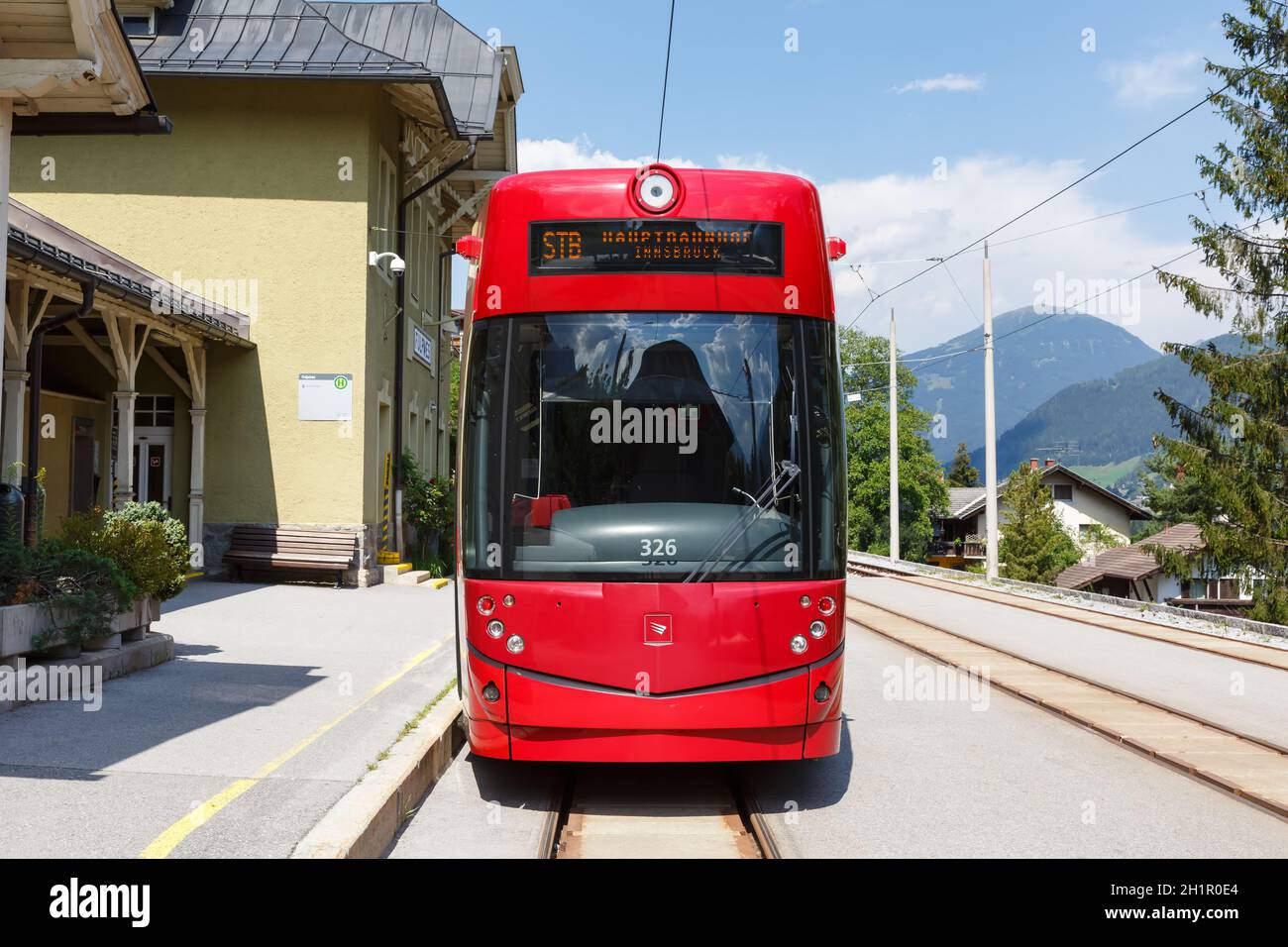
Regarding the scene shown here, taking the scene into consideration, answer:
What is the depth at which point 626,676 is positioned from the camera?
5.75 metres

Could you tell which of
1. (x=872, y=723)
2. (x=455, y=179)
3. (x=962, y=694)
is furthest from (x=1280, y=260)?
(x=872, y=723)

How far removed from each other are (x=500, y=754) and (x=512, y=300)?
7.62 feet

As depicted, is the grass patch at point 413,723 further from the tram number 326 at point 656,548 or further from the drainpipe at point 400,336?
the drainpipe at point 400,336

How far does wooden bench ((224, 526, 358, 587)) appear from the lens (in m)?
18.9

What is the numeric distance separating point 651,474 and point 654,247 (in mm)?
1206

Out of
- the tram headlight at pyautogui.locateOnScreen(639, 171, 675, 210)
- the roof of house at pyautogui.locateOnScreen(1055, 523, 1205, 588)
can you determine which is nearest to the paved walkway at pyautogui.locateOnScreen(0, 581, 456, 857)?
the tram headlight at pyautogui.locateOnScreen(639, 171, 675, 210)

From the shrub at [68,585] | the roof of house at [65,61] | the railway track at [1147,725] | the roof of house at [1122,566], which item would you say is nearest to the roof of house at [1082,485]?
the roof of house at [1122,566]

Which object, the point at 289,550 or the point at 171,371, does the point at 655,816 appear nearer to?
the point at 289,550

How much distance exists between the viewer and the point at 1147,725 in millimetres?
8367

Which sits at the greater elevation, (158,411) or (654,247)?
(158,411)

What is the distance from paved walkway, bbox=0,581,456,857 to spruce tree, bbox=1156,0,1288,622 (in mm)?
20009

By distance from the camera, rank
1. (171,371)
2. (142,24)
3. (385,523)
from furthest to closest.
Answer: (385,523) → (142,24) → (171,371)

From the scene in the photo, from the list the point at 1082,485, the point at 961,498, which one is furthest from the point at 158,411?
the point at 961,498
